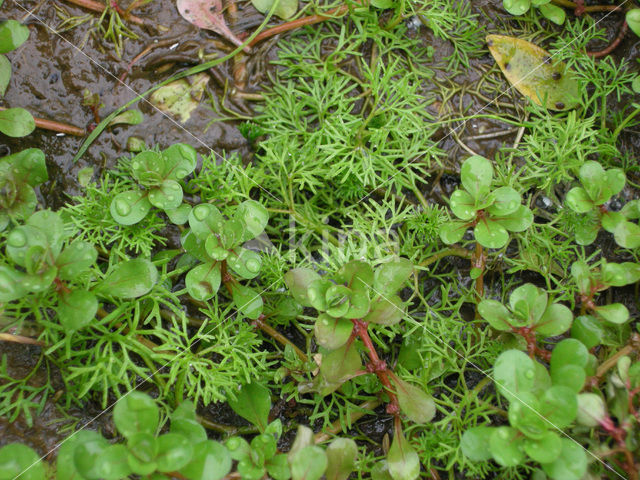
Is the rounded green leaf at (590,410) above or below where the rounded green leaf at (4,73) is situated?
below

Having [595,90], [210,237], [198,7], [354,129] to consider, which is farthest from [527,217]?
[198,7]

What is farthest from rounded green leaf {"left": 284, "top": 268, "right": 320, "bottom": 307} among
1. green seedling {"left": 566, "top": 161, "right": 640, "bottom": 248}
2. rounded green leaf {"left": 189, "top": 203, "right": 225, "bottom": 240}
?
green seedling {"left": 566, "top": 161, "right": 640, "bottom": 248}

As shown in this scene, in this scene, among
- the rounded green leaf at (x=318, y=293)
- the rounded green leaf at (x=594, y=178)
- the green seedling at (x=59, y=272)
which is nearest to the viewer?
the green seedling at (x=59, y=272)

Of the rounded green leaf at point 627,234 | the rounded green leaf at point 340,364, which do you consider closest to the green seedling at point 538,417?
the rounded green leaf at point 340,364

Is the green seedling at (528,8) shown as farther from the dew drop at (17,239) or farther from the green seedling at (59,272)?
the dew drop at (17,239)

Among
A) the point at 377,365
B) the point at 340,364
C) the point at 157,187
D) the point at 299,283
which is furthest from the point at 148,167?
the point at 377,365

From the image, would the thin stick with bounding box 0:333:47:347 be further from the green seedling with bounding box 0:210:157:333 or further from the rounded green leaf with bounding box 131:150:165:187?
the rounded green leaf with bounding box 131:150:165:187

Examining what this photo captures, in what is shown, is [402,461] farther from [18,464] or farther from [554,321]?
[18,464]
